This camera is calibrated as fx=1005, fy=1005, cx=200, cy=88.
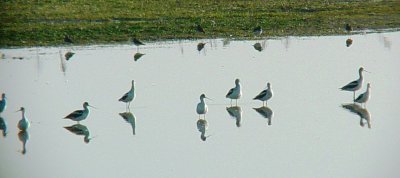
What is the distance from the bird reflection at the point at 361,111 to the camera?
1849cm

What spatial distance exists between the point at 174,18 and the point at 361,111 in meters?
11.9

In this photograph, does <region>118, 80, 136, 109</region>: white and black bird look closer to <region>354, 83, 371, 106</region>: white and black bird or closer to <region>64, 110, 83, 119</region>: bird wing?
<region>64, 110, 83, 119</region>: bird wing

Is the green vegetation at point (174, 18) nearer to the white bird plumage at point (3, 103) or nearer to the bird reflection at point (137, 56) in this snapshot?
the bird reflection at point (137, 56)

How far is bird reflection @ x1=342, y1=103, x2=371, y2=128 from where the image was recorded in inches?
728

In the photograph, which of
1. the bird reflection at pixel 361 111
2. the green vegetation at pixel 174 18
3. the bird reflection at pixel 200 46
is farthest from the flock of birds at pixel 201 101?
the green vegetation at pixel 174 18

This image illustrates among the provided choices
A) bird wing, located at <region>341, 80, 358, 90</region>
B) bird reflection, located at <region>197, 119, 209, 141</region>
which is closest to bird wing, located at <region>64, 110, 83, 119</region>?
bird reflection, located at <region>197, 119, 209, 141</region>

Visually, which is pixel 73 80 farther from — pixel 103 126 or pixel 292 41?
pixel 292 41

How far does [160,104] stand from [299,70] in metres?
4.94

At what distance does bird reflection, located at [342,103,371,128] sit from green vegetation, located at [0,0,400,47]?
30.6 ft

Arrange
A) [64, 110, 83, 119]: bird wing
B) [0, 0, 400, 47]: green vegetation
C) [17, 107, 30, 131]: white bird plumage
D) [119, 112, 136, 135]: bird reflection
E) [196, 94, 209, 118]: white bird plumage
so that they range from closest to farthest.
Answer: [17, 107, 30, 131]: white bird plumage < [119, 112, 136, 135]: bird reflection < [64, 110, 83, 119]: bird wing < [196, 94, 209, 118]: white bird plumage < [0, 0, 400, 47]: green vegetation

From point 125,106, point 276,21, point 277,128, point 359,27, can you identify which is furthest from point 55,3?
point 277,128

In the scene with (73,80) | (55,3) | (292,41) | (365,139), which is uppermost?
(55,3)

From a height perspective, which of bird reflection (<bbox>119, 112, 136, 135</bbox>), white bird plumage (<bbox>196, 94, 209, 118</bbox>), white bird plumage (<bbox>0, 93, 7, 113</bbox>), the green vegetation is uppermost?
the green vegetation

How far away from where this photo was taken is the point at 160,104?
63.4ft
